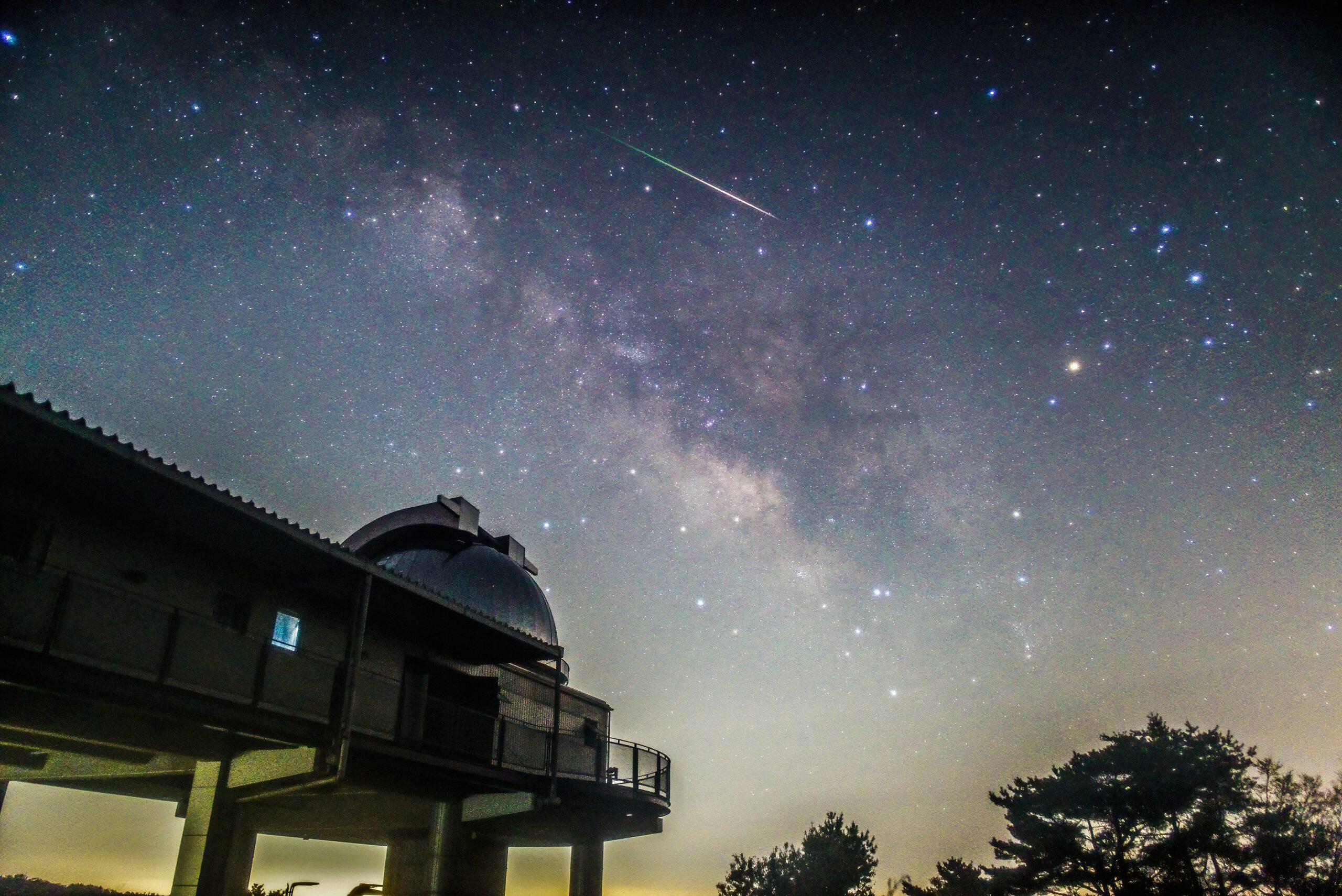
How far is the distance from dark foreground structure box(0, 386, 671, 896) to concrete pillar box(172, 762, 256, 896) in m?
0.04

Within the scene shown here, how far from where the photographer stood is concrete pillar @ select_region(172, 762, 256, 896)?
13117mm

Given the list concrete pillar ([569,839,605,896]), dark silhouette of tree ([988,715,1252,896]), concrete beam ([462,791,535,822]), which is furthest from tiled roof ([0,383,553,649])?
dark silhouette of tree ([988,715,1252,896])

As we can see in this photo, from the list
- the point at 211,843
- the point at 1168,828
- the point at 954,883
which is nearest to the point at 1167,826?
the point at 1168,828

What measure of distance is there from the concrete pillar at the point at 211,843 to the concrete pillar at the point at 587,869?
32.1 feet

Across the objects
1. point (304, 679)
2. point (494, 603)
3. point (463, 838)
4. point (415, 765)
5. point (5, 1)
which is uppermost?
point (5, 1)

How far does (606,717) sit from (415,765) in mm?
11050

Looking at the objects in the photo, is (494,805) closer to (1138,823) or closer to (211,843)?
(211,843)

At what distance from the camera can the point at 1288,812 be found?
3162cm

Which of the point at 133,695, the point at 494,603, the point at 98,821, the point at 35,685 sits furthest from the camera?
the point at 494,603

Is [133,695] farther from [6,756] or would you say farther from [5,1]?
[5,1]

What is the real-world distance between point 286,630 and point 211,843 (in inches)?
147

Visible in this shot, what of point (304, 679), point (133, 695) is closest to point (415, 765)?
point (304, 679)

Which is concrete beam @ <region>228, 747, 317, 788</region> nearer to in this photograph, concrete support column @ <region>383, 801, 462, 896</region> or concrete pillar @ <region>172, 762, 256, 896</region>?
concrete pillar @ <region>172, 762, 256, 896</region>

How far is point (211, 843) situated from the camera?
13422mm
